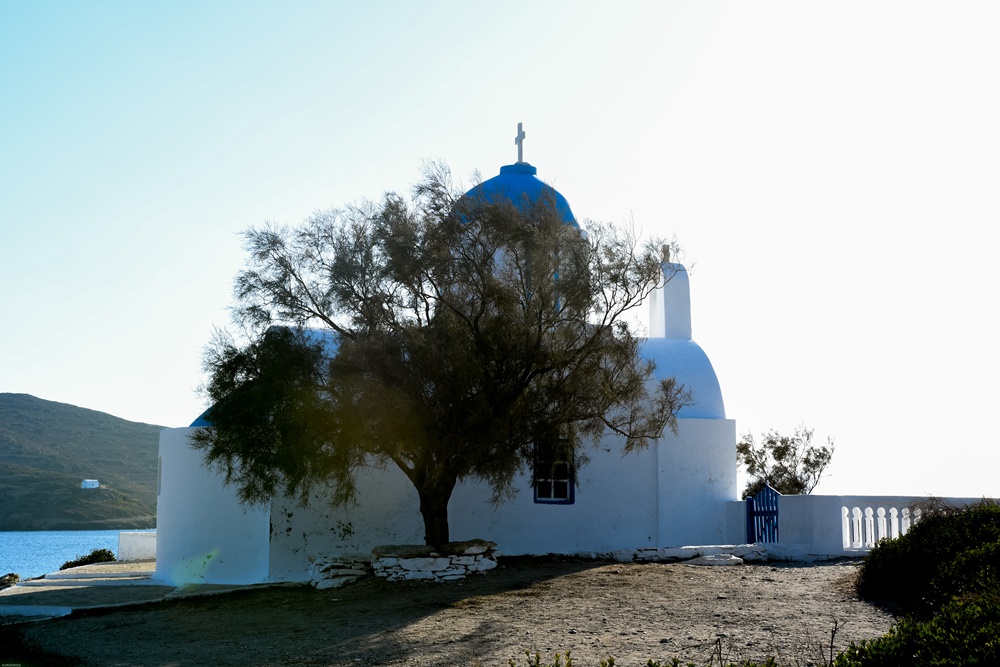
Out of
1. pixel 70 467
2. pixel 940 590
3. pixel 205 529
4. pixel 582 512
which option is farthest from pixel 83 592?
pixel 70 467

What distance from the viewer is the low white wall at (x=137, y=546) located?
24766mm

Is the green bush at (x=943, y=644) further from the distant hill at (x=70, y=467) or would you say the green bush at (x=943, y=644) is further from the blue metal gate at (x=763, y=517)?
the distant hill at (x=70, y=467)

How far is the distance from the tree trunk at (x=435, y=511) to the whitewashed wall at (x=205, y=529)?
330 cm

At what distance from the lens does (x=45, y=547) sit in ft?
180

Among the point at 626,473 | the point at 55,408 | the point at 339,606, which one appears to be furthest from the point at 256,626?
the point at 55,408

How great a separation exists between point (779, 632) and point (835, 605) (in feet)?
5.73

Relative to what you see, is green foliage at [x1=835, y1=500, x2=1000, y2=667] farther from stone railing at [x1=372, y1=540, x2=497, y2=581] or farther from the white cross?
the white cross

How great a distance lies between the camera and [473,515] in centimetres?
1653

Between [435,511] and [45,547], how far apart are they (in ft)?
159

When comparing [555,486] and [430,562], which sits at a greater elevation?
[555,486]

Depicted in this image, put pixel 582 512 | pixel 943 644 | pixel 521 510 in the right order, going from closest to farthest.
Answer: pixel 943 644, pixel 521 510, pixel 582 512

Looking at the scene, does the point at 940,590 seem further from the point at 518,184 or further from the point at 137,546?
the point at 137,546

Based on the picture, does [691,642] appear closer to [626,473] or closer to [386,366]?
[386,366]

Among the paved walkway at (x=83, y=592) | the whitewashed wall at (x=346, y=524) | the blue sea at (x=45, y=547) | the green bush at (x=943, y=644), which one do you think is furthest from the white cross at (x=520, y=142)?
the blue sea at (x=45, y=547)
